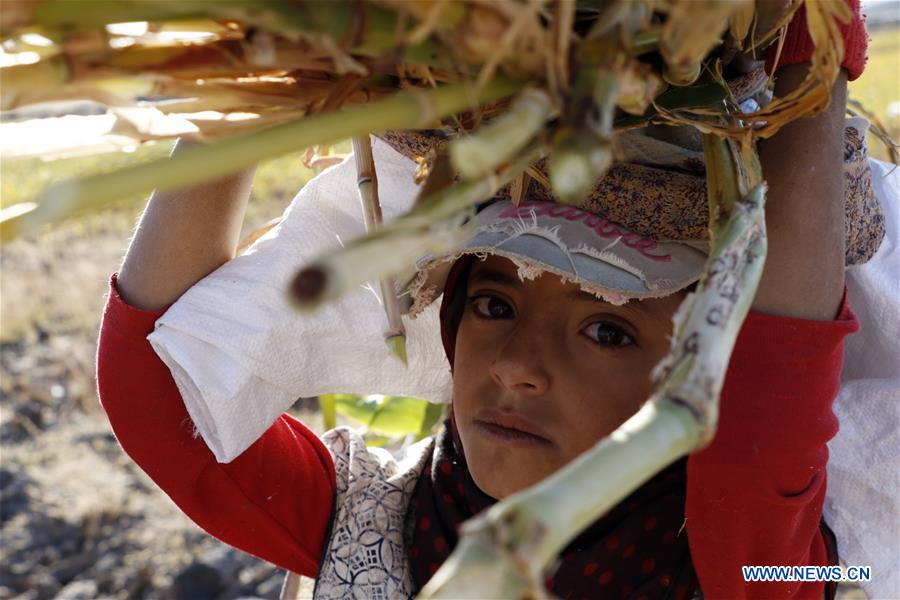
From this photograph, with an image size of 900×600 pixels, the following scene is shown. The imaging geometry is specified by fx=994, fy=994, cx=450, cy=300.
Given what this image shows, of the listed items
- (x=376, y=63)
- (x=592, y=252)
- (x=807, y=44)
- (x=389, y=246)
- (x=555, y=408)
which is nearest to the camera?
(x=389, y=246)

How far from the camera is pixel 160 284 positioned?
108 cm

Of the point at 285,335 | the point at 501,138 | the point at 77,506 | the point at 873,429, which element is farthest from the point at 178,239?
the point at 77,506

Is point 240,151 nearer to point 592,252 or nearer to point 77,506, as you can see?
point 592,252

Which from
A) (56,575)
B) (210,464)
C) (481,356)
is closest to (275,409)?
(210,464)

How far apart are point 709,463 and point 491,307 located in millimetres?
333

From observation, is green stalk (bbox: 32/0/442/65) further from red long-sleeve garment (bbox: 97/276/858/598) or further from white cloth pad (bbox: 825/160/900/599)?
white cloth pad (bbox: 825/160/900/599)

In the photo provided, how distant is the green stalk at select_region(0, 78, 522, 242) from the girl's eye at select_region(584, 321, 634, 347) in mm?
541

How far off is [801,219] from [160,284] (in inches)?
26.1

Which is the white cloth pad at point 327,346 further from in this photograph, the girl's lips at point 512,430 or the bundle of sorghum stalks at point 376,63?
the bundle of sorghum stalks at point 376,63

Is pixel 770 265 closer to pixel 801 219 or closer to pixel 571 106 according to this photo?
pixel 801 219

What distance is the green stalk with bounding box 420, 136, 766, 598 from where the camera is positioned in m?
0.41

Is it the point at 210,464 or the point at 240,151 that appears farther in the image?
the point at 210,464

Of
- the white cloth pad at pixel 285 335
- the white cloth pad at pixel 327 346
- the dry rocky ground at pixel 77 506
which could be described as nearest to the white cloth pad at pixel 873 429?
the white cloth pad at pixel 327 346

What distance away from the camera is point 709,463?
2.88ft
